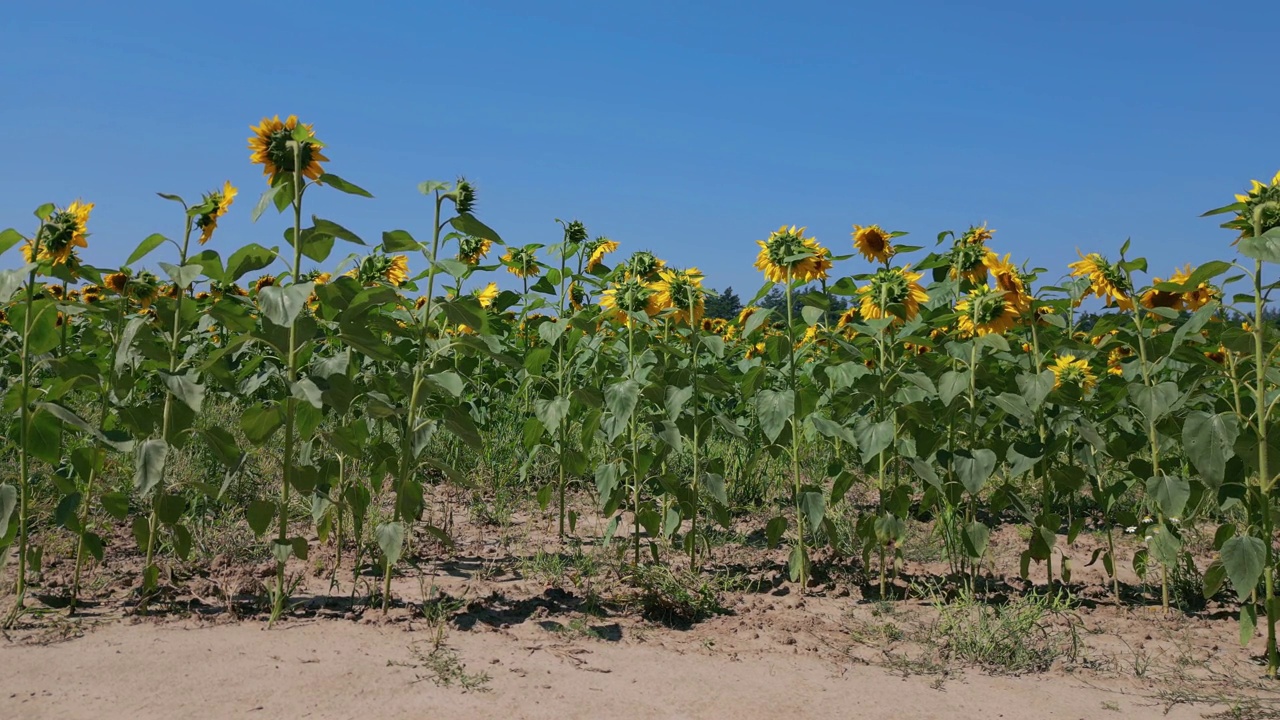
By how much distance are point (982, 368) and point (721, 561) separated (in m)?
1.43

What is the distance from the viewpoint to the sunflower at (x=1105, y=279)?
147 inches

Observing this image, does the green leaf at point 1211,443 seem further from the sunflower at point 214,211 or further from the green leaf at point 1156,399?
the sunflower at point 214,211

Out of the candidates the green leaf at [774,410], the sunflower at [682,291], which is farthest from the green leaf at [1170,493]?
the sunflower at [682,291]

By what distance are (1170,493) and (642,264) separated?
2263 mm

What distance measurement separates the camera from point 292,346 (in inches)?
116

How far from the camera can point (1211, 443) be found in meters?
3.02

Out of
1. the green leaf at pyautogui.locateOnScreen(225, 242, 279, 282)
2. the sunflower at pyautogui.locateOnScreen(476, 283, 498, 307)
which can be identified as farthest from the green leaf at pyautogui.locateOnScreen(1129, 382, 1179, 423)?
the sunflower at pyautogui.locateOnScreen(476, 283, 498, 307)

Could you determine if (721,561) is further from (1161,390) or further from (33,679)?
(33,679)

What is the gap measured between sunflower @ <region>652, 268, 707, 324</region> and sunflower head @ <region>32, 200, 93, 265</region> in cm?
218

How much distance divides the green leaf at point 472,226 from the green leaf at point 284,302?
0.52 meters

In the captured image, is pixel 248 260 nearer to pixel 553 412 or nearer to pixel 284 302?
pixel 284 302

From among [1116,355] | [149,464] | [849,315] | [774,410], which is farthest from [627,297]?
[1116,355]

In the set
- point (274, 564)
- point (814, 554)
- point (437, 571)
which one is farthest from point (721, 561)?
point (274, 564)

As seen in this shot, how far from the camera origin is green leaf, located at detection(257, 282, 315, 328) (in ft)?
8.70
